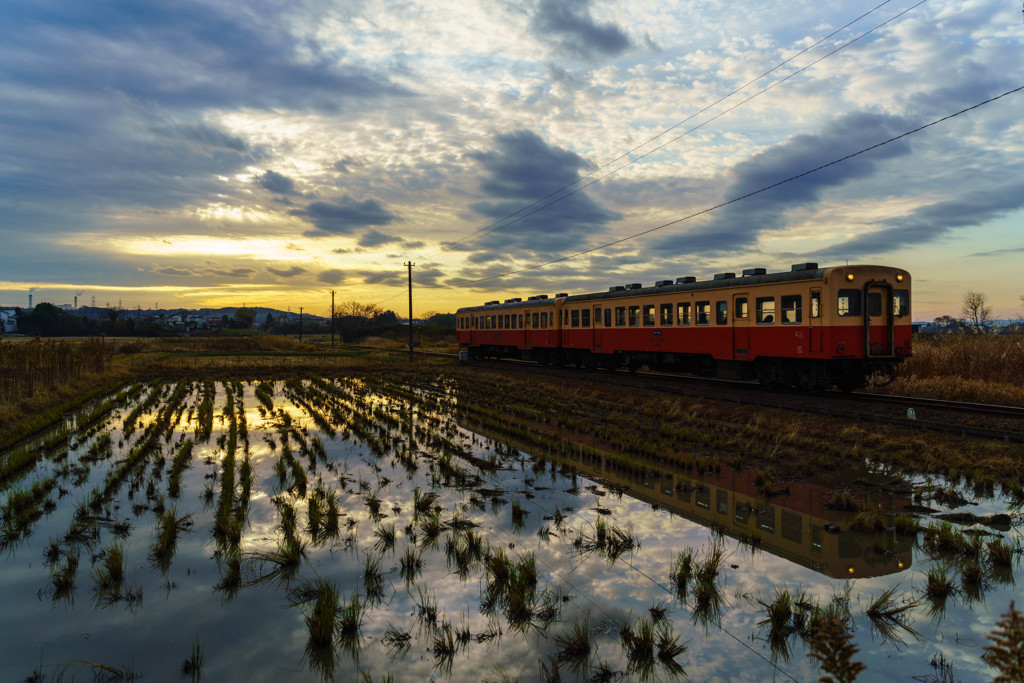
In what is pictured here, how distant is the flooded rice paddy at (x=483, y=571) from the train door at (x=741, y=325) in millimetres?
9566

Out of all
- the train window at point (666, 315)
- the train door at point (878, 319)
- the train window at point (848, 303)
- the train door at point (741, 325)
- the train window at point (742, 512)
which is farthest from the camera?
the train window at point (666, 315)

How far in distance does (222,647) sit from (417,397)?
15158mm

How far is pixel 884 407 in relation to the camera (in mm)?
13945

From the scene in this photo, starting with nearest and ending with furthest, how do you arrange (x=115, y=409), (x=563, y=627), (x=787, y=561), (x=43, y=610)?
(x=563, y=627) < (x=43, y=610) < (x=787, y=561) < (x=115, y=409)

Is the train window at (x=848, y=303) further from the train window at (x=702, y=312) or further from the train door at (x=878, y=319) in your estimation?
the train window at (x=702, y=312)

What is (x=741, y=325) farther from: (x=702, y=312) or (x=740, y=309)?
(x=702, y=312)

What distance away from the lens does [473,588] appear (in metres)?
5.11

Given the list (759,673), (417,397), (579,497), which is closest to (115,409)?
(417,397)

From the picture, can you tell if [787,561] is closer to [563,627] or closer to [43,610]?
[563,627]

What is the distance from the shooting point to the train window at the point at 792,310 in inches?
634

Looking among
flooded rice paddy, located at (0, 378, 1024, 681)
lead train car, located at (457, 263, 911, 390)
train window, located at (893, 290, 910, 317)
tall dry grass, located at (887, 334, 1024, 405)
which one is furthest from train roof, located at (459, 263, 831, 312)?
flooded rice paddy, located at (0, 378, 1024, 681)

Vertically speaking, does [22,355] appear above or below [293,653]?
above

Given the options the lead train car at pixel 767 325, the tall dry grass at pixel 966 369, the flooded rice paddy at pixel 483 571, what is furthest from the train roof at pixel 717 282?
the flooded rice paddy at pixel 483 571

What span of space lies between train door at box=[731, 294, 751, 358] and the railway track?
1.23 meters
